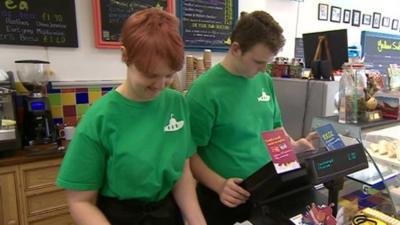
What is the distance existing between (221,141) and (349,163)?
463 mm

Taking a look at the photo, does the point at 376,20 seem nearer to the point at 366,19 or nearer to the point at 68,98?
the point at 366,19

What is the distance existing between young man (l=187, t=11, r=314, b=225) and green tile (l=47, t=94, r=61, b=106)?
60.6 inches

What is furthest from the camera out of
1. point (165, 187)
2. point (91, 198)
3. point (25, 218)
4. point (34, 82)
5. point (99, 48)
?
point (99, 48)

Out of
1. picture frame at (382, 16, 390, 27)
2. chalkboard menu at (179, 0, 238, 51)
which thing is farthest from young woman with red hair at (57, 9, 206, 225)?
picture frame at (382, 16, 390, 27)

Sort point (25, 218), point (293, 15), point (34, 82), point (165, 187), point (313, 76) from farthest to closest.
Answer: point (293, 15), point (313, 76), point (34, 82), point (25, 218), point (165, 187)

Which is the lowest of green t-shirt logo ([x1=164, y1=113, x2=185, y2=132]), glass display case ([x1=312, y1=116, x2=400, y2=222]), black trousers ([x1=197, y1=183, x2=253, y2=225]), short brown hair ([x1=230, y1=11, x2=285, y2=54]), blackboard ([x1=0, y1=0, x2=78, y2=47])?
black trousers ([x1=197, y1=183, x2=253, y2=225])

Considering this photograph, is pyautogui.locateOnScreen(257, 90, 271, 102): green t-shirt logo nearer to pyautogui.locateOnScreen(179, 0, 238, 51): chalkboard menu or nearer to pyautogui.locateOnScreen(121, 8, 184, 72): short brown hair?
pyautogui.locateOnScreen(121, 8, 184, 72): short brown hair

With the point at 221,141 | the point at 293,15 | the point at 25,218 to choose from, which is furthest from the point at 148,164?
the point at 293,15

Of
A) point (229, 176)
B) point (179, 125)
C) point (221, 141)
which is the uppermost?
point (179, 125)

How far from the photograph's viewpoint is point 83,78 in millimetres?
2484

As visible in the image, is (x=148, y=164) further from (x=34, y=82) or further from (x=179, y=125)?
(x=34, y=82)

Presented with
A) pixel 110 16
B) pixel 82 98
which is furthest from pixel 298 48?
pixel 82 98

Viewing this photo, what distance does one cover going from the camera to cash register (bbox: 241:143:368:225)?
2.81 ft

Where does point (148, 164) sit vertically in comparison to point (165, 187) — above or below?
above
